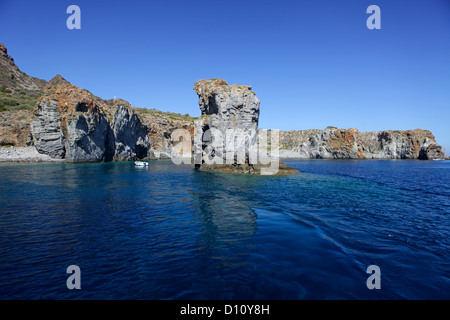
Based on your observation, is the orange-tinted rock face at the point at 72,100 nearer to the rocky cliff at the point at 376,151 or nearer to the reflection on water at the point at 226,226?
the reflection on water at the point at 226,226

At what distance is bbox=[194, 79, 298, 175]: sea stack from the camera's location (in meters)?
48.7

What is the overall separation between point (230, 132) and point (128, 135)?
63.1 meters

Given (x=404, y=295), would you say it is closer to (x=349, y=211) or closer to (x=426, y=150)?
(x=349, y=211)

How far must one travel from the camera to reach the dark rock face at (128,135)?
296 ft

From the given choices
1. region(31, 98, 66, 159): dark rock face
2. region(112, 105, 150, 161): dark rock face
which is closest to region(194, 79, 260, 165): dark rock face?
region(112, 105, 150, 161): dark rock face

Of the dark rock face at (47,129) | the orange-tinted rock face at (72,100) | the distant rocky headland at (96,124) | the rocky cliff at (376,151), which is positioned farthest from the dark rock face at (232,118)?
the rocky cliff at (376,151)

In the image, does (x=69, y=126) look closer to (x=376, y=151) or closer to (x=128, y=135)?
(x=128, y=135)

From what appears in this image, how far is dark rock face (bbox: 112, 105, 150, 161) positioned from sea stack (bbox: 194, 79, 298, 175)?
48687mm

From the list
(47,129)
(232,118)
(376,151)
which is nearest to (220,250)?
(232,118)

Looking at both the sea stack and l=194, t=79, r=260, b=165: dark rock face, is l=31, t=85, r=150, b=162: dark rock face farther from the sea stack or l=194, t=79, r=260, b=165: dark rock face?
l=194, t=79, r=260, b=165: dark rock face

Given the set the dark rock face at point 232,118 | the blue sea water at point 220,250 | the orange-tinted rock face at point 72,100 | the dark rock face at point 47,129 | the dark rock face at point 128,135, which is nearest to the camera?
the blue sea water at point 220,250

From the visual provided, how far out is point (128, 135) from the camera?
9762 centimetres

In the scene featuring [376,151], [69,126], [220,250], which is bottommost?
[220,250]

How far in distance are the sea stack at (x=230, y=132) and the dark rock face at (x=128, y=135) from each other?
160 ft
